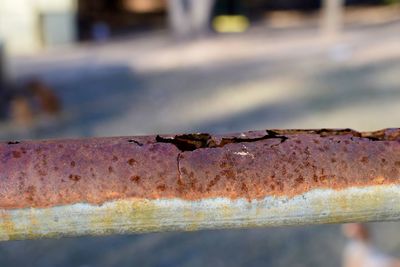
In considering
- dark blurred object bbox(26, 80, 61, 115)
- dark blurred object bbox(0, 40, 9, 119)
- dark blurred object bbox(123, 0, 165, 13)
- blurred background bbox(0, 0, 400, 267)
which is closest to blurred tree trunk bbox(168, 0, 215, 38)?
blurred background bbox(0, 0, 400, 267)

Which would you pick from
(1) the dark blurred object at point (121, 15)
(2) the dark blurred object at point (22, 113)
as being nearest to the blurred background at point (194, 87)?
(2) the dark blurred object at point (22, 113)

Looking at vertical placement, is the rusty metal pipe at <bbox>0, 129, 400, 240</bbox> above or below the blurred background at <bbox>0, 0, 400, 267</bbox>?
above

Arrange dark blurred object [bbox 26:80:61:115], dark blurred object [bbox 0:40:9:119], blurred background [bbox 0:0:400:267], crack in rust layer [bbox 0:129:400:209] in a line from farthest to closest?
dark blurred object [bbox 0:40:9:119]
dark blurred object [bbox 26:80:61:115]
blurred background [bbox 0:0:400:267]
crack in rust layer [bbox 0:129:400:209]

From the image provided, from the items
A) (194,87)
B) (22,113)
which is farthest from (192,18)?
(22,113)

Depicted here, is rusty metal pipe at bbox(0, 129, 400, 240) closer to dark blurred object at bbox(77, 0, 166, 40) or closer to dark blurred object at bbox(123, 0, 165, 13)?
dark blurred object at bbox(77, 0, 166, 40)

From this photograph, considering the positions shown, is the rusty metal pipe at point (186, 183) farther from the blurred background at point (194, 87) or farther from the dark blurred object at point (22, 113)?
the dark blurred object at point (22, 113)

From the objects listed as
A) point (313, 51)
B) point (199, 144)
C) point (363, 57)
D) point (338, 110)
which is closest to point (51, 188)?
point (199, 144)

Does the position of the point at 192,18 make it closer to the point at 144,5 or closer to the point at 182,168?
the point at 144,5
